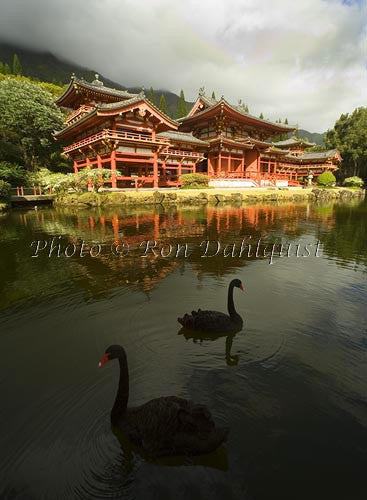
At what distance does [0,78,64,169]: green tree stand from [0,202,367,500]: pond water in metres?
35.1

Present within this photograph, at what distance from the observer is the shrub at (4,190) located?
79.0 ft

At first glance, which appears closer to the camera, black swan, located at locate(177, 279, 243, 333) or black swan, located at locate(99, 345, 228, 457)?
black swan, located at locate(99, 345, 228, 457)

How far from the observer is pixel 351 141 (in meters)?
61.0

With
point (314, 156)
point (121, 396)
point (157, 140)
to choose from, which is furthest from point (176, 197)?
point (314, 156)

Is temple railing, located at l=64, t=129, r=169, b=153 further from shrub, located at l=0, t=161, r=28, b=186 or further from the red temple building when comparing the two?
shrub, located at l=0, t=161, r=28, b=186

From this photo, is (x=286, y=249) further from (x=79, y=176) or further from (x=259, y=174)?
(x=259, y=174)

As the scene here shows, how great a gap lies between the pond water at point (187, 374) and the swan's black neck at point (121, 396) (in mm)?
233

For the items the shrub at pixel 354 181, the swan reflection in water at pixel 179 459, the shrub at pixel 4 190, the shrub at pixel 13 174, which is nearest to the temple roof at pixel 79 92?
the shrub at pixel 13 174

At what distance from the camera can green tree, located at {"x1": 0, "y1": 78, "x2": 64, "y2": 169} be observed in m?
A: 36.2

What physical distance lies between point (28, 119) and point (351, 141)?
62326mm

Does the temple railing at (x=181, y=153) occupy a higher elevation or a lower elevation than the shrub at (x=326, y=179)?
higher

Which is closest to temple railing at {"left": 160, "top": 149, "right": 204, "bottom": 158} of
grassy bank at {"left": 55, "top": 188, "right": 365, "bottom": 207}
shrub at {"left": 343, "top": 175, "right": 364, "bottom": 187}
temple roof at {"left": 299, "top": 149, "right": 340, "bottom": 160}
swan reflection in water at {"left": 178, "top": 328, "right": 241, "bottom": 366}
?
grassy bank at {"left": 55, "top": 188, "right": 365, "bottom": 207}

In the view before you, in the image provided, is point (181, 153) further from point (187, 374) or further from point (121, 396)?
point (121, 396)

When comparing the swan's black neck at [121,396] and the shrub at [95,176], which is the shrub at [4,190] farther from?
the swan's black neck at [121,396]
